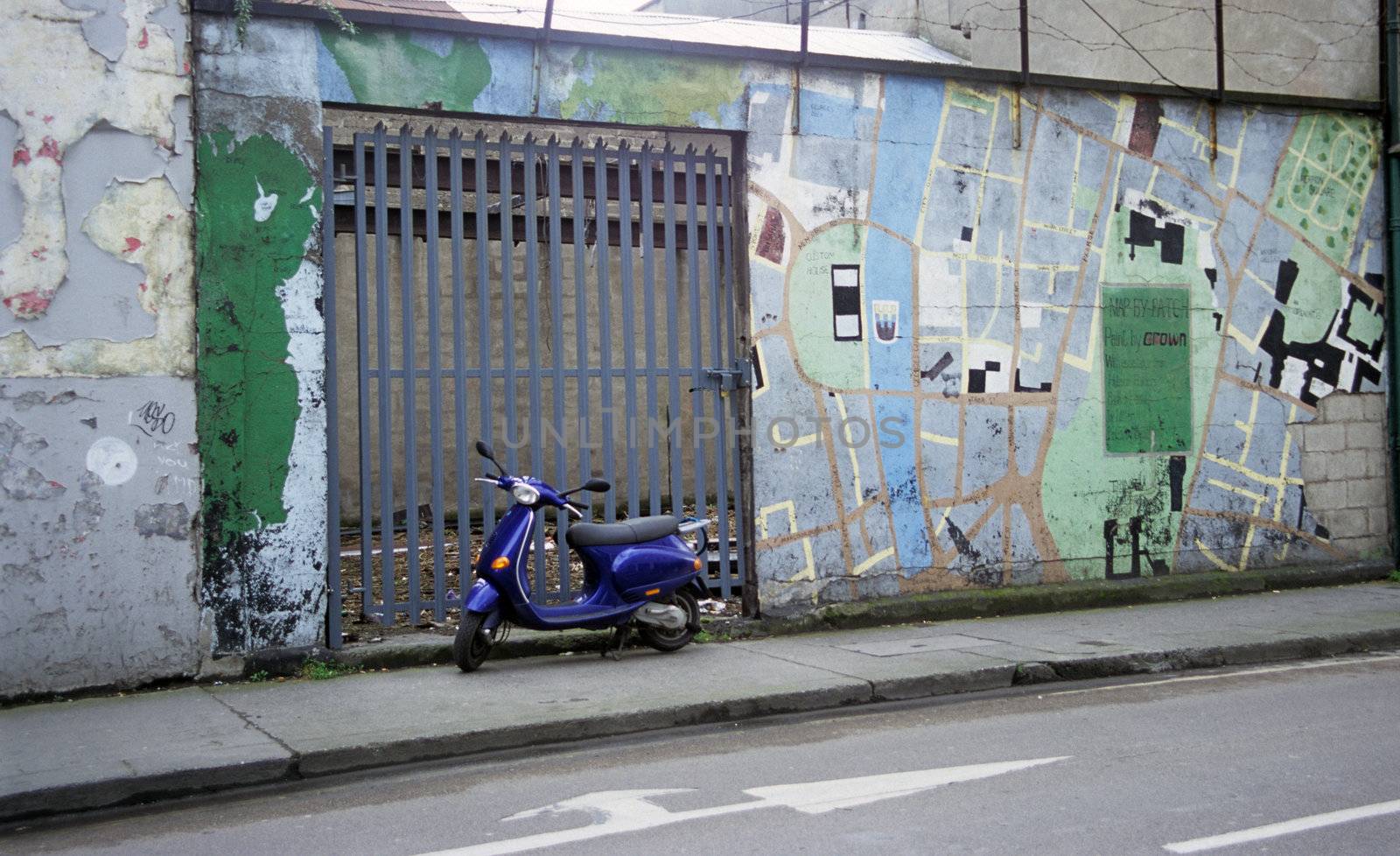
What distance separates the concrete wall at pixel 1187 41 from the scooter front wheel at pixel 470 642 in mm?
7104

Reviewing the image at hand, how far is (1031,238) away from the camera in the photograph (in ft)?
32.8

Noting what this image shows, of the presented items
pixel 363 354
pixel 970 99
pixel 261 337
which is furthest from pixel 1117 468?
pixel 261 337

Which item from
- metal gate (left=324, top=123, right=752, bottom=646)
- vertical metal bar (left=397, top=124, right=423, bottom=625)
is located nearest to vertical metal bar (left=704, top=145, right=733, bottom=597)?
metal gate (left=324, top=123, right=752, bottom=646)

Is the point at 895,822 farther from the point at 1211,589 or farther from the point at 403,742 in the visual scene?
the point at 1211,589

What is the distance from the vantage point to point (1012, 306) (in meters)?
9.94

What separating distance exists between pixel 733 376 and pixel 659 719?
317 centimetres

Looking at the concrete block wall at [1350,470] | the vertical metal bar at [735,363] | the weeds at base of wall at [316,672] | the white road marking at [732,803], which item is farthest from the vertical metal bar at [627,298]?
the concrete block wall at [1350,470]

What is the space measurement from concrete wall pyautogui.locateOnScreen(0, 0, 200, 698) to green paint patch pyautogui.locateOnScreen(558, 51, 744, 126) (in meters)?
2.53

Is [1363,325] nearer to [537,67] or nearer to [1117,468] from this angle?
[1117,468]

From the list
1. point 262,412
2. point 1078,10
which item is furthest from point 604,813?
point 1078,10

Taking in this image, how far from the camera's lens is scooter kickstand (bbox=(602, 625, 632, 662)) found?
26.7 feet

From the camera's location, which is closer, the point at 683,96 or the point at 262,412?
the point at 262,412

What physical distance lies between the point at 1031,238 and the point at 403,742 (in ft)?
21.0

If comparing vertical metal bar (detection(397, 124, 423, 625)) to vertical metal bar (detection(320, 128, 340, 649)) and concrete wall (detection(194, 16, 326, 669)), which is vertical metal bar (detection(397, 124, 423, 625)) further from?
concrete wall (detection(194, 16, 326, 669))
